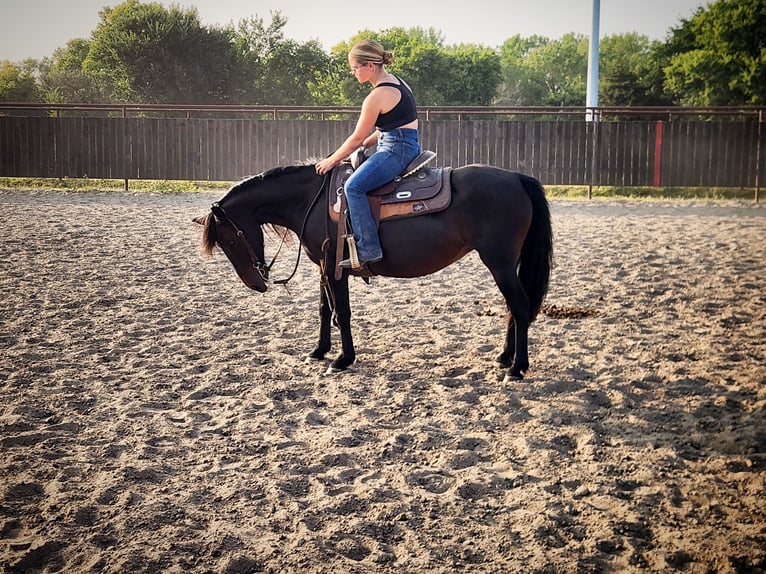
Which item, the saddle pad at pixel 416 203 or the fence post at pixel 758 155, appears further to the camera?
the fence post at pixel 758 155

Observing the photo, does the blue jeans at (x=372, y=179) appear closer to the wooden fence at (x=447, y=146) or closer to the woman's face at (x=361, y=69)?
the woman's face at (x=361, y=69)

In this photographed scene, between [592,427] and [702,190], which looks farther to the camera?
[702,190]

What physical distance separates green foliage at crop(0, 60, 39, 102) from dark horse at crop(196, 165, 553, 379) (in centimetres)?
3904

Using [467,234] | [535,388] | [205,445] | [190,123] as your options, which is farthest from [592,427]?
[190,123]

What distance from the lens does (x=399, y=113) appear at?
5688 millimetres

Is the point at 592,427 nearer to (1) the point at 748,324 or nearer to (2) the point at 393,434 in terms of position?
(2) the point at 393,434

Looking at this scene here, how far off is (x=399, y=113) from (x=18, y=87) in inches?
1596

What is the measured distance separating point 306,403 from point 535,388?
154 cm

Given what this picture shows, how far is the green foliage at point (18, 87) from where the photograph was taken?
40.4 meters

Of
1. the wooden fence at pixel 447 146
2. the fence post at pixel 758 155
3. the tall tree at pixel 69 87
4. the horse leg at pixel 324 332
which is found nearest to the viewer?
the horse leg at pixel 324 332

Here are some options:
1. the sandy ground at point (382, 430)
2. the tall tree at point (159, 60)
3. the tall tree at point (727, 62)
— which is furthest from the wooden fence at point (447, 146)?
the tall tree at point (159, 60)

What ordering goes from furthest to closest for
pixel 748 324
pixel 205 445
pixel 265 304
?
pixel 265 304, pixel 748 324, pixel 205 445

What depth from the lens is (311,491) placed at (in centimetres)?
395

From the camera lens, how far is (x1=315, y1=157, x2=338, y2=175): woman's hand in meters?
5.88
